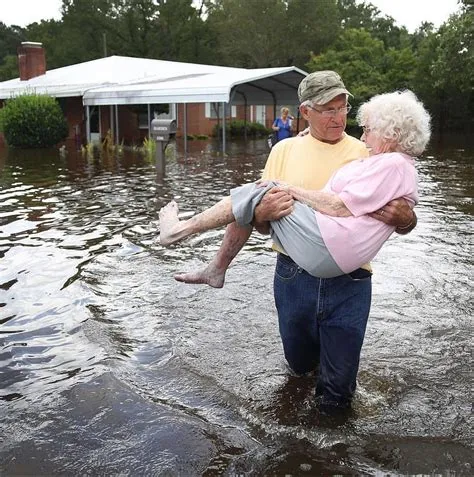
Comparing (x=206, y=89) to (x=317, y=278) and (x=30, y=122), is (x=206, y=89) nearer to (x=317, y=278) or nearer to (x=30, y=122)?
(x=30, y=122)

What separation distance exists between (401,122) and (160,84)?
21.9 metres

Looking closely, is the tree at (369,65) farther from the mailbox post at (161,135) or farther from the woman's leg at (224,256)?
the woman's leg at (224,256)

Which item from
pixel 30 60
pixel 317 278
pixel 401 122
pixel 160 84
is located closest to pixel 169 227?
pixel 317 278

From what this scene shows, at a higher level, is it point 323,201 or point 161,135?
point 323,201

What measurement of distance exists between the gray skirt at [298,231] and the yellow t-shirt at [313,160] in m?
0.21

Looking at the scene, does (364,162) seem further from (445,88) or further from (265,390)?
(445,88)

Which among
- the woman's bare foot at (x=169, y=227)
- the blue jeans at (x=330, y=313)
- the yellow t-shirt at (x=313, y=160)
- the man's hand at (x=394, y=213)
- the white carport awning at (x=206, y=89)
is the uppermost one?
the white carport awning at (x=206, y=89)

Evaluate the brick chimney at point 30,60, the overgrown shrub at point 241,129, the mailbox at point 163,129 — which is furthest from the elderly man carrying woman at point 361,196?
the brick chimney at point 30,60

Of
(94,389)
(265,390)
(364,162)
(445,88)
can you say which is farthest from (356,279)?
(445,88)

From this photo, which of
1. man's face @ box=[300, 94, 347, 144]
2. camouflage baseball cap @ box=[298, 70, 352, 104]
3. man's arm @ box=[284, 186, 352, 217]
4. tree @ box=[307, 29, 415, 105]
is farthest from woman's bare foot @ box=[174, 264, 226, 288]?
tree @ box=[307, 29, 415, 105]

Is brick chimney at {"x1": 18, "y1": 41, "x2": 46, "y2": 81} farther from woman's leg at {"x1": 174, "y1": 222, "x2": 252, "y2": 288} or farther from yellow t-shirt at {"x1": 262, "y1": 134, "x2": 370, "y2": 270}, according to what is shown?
yellow t-shirt at {"x1": 262, "y1": 134, "x2": 370, "y2": 270}

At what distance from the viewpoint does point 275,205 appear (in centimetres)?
294

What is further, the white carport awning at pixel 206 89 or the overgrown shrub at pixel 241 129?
the overgrown shrub at pixel 241 129

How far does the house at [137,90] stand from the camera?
2220cm
